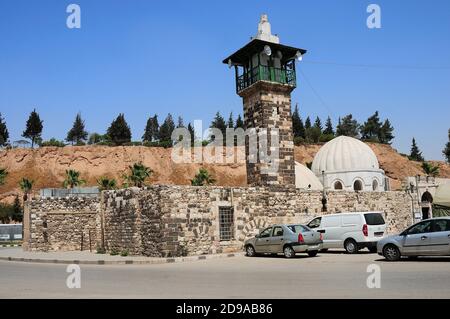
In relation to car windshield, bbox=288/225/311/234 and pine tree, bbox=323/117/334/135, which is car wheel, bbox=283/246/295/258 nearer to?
car windshield, bbox=288/225/311/234

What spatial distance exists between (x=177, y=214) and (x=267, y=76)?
9.81 metres

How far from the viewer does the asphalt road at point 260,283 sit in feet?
27.5

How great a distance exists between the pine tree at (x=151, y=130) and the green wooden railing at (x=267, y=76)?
297ft

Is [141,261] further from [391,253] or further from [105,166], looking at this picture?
[105,166]

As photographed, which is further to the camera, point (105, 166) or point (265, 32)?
point (105, 166)

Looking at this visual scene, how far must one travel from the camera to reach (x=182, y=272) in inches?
520

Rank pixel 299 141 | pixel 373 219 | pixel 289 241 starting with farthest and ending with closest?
pixel 299 141 → pixel 373 219 → pixel 289 241

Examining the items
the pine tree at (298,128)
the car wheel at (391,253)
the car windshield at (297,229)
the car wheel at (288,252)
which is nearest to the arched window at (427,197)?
the car windshield at (297,229)

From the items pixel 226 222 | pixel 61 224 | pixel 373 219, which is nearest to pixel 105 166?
pixel 61 224

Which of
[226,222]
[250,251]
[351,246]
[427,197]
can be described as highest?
[427,197]

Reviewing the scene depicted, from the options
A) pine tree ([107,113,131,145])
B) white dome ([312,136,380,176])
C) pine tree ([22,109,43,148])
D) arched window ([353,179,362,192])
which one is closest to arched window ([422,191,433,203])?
white dome ([312,136,380,176])

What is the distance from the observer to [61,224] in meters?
25.9

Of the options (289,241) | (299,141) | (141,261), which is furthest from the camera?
(299,141)
